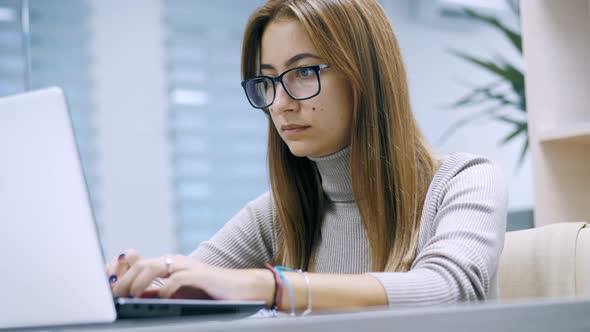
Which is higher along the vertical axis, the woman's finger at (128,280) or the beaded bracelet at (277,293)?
the woman's finger at (128,280)

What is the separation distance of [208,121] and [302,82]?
2.08 metres

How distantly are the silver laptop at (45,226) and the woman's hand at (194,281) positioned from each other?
0.06 m

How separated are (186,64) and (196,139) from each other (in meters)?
0.35

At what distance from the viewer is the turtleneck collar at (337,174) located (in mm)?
1314

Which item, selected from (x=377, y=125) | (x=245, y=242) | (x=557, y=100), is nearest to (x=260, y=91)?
(x=377, y=125)

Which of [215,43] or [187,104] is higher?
[215,43]

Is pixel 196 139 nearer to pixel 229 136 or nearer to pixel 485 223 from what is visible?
pixel 229 136

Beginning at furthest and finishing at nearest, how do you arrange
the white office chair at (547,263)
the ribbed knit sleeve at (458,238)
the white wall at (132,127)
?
the white wall at (132,127), the white office chair at (547,263), the ribbed knit sleeve at (458,238)

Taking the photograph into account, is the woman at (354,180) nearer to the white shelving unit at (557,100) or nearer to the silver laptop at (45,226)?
the silver laptop at (45,226)

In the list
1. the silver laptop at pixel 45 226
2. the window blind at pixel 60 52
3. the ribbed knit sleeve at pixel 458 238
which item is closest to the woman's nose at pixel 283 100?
the ribbed knit sleeve at pixel 458 238

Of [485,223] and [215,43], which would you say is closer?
[485,223]

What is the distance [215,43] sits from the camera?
327cm

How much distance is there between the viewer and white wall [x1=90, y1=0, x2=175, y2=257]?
9.79 feet

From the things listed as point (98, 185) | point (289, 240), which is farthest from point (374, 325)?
point (98, 185)
